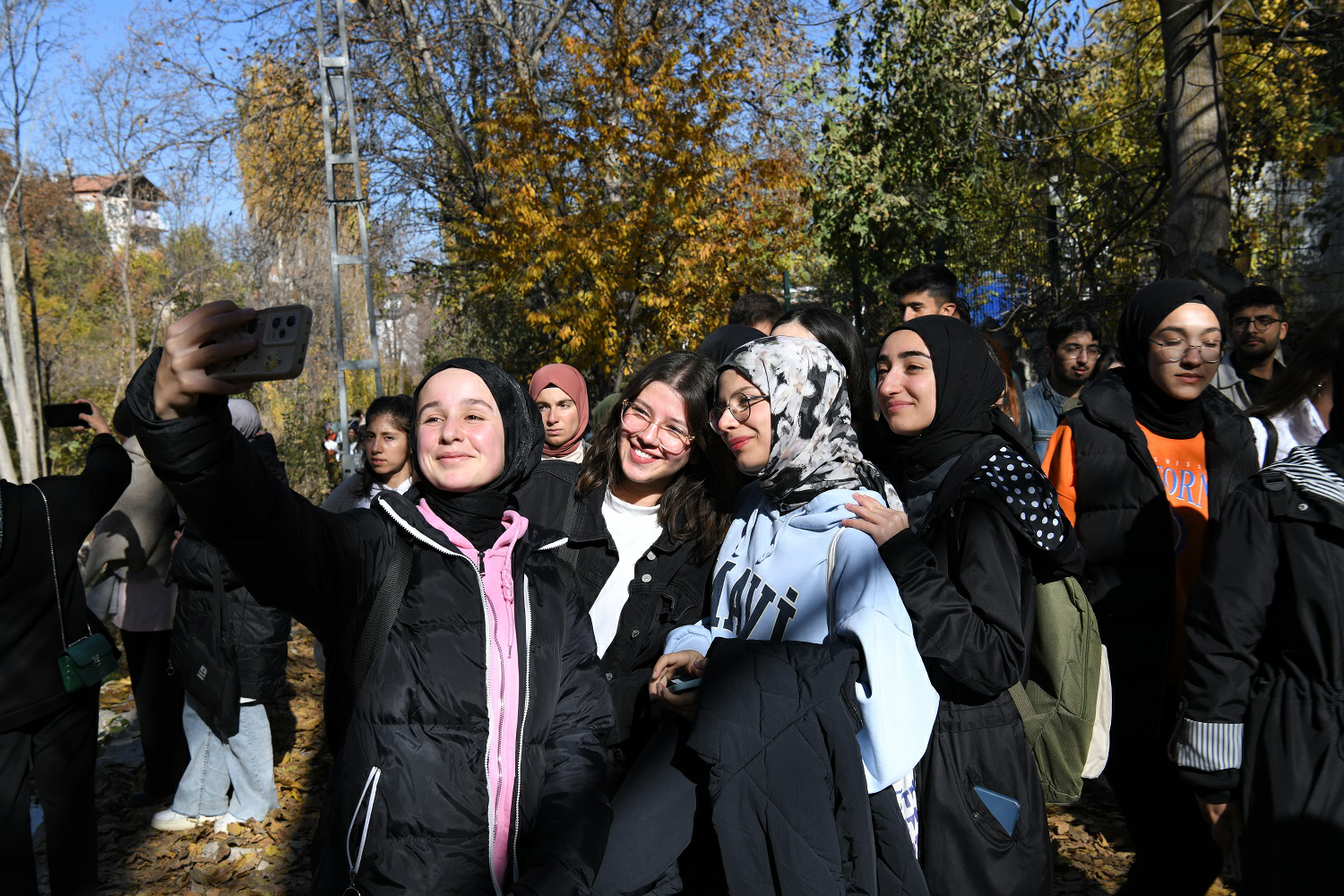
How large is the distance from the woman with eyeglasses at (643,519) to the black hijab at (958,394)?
68cm

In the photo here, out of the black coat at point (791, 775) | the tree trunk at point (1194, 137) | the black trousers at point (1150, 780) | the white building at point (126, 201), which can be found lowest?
the black trousers at point (1150, 780)

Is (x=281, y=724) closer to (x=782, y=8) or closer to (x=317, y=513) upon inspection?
(x=317, y=513)

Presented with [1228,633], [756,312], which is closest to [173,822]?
[756,312]

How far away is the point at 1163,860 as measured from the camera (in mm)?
3164

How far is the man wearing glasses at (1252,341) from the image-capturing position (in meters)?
5.11

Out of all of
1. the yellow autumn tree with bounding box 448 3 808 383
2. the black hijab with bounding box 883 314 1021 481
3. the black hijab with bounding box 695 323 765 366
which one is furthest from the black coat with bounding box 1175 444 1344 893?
the yellow autumn tree with bounding box 448 3 808 383

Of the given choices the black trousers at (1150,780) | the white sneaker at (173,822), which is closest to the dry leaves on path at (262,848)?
the white sneaker at (173,822)

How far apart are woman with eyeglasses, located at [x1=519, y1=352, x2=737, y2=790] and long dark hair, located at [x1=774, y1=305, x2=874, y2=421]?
618mm

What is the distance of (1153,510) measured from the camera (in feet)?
10.7

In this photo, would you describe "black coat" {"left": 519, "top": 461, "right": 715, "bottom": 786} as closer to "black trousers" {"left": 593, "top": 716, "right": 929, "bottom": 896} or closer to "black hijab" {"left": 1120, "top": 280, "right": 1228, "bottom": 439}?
"black trousers" {"left": 593, "top": 716, "right": 929, "bottom": 896}

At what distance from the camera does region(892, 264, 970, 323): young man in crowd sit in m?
4.94

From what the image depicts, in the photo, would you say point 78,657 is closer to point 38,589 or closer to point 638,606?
point 38,589

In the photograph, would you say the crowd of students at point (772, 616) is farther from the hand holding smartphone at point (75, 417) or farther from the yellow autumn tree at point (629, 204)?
the yellow autumn tree at point (629, 204)

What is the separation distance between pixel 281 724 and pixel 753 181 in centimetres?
820
